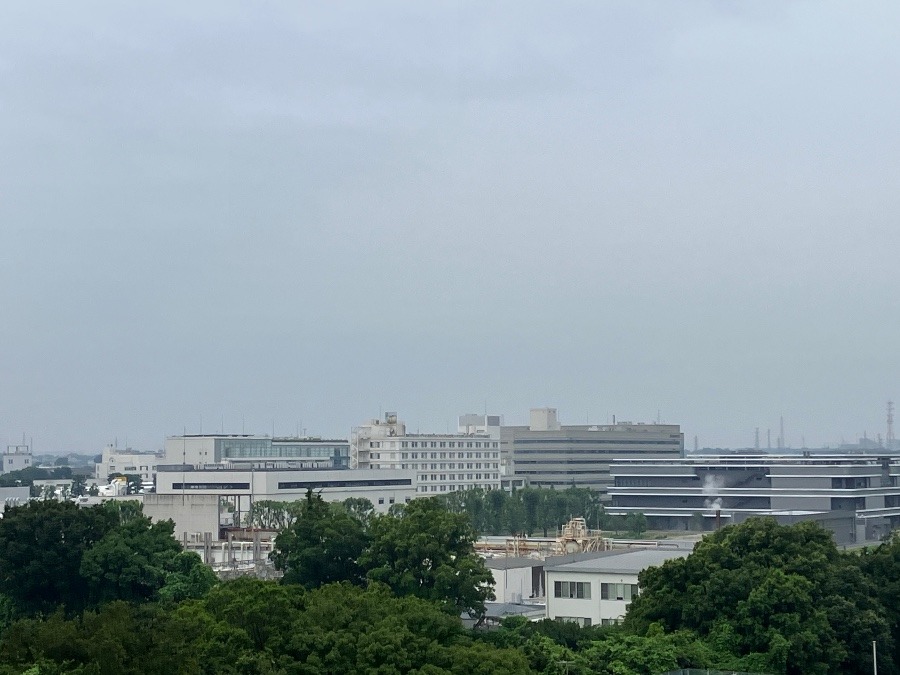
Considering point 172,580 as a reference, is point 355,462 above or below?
above

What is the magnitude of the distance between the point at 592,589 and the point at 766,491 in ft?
224

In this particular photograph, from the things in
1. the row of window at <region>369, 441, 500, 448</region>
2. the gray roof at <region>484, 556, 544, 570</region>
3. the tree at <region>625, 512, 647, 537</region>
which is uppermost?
the row of window at <region>369, 441, 500, 448</region>

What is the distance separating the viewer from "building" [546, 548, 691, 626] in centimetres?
4584

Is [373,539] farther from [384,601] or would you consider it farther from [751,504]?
[751,504]

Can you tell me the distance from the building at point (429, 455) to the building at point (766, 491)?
17.0 m


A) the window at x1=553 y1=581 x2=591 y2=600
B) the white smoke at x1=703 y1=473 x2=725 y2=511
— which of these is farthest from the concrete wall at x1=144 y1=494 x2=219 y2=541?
the white smoke at x1=703 y1=473 x2=725 y2=511

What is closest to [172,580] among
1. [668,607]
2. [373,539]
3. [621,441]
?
[373,539]

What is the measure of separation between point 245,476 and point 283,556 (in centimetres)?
5502

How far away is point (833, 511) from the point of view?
10169 centimetres

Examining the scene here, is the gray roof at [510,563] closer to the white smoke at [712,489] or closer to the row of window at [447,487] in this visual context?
the white smoke at [712,489]

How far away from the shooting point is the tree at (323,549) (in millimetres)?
42500

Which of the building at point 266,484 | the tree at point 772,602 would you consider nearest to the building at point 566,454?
the building at point 266,484

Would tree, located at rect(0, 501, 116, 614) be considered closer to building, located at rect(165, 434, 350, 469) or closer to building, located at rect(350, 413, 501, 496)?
building, located at rect(350, 413, 501, 496)

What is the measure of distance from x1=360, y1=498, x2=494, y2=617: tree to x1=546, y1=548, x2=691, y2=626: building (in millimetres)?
6703
